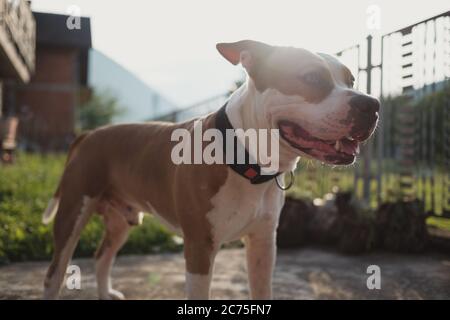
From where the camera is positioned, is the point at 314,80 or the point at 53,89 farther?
the point at 53,89

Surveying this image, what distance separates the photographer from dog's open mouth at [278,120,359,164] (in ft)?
7.40

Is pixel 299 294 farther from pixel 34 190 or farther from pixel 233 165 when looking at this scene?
pixel 34 190

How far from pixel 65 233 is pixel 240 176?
53.0 inches

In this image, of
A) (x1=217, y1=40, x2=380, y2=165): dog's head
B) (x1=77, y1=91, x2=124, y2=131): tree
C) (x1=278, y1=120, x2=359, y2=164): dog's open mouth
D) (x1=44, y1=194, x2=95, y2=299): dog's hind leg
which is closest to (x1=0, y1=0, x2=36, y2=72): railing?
(x1=44, y1=194, x2=95, y2=299): dog's hind leg

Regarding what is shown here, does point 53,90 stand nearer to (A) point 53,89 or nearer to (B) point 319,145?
(A) point 53,89

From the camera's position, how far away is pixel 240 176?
2.39 m

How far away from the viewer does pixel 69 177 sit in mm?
3266

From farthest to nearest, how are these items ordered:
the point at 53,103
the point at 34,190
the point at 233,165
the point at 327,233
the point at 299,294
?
the point at 53,103
the point at 34,190
the point at 327,233
the point at 299,294
the point at 233,165

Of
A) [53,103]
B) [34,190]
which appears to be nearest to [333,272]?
[34,190]

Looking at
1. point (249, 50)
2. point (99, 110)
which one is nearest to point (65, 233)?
point (249, 50)

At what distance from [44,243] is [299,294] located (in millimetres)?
2527

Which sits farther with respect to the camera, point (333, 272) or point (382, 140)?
point (382, 140)

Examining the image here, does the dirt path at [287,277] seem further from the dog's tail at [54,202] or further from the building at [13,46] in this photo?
the building at [13,46]

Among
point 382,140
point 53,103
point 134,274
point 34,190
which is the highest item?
point 53,103
